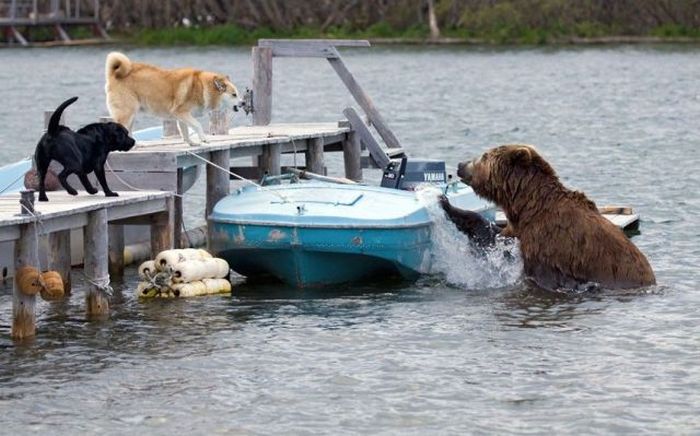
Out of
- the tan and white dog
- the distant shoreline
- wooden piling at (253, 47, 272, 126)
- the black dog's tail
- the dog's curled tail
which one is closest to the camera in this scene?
the black dog's tail

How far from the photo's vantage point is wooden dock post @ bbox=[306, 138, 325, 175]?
19.5 metres

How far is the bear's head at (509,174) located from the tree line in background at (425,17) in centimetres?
6444

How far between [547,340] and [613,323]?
860 mm

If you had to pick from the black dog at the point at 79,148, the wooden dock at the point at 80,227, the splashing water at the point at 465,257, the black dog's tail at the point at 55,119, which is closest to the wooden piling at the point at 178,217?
the wooden dock at the point at 80,227

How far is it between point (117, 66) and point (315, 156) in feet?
12.3

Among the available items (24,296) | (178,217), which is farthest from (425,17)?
(24,296)

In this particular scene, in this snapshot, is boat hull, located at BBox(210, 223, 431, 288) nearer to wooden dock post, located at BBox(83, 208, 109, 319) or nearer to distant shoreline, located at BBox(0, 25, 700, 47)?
wooden dock post, located at BBox(83, 208, 109, 319)

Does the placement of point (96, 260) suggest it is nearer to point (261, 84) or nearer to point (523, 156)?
point (523, 156)

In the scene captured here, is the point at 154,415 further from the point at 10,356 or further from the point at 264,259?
the point at 264,259

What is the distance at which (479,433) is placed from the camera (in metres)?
11.5

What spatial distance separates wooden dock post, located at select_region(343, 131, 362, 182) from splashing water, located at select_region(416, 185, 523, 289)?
407 cm

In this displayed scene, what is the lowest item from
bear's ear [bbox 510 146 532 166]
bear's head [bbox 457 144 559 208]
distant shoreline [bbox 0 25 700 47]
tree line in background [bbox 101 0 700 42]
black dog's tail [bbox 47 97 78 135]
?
distant shoreline [bbox 0 25 700 47]

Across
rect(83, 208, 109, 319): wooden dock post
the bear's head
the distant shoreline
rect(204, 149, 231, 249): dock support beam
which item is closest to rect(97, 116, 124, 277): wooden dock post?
rect(204, 149, 231, 249): dock support beam

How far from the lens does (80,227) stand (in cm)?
1460
